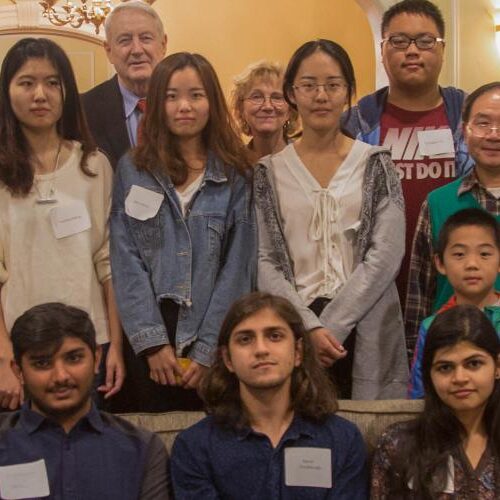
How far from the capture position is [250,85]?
11.0ft

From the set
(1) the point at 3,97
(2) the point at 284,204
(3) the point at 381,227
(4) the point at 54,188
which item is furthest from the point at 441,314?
(1) the point at 3,97

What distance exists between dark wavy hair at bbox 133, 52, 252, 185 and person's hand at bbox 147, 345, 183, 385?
485 millimetres

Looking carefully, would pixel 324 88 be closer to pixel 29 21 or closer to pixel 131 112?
pixel 131 112

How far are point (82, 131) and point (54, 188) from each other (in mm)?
214

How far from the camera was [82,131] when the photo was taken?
8.84ft

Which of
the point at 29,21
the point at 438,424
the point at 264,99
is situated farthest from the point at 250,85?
the point at 29,21

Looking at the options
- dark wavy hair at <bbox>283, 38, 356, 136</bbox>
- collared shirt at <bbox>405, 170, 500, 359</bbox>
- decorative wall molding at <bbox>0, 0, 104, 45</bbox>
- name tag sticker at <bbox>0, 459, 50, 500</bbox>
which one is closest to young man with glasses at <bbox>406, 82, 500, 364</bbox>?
collared shirt at <bbox>405, 170, 500, 359</bbox>

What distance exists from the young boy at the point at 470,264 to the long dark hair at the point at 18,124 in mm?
1050

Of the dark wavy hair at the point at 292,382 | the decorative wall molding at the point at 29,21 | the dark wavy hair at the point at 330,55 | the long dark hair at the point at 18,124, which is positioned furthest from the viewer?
the decorative wall molding at the point at 29,21

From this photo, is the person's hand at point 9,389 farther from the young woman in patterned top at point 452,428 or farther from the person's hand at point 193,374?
the young woman in patterned top at point 452,428

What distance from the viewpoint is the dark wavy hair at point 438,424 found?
6.73ft

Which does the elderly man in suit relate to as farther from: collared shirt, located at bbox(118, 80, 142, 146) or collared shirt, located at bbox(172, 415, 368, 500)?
collared shirt, located at bbox(172, 415, 368, 500)

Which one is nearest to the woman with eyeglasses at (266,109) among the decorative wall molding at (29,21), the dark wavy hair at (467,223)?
the dark wavy hair at (467,223)

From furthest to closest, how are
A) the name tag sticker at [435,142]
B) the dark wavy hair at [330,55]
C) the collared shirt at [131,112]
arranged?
the collared shirt at [131,112], the name tag sticker at [435,142], the dark wavy hair at [330,55]
